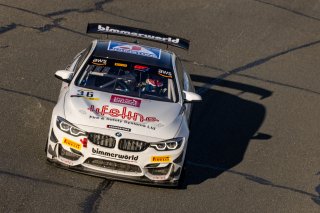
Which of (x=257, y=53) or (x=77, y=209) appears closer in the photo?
(x=77, y=209)

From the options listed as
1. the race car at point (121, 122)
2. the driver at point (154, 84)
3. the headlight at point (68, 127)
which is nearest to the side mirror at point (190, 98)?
the race car at point (121, 122)

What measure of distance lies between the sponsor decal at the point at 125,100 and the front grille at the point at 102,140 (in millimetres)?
772

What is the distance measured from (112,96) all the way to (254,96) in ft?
15.6

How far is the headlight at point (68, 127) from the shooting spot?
1050 centimetres

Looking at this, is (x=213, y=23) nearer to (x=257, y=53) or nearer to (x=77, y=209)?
(x=257, y=53)

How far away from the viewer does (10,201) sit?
32.6 feet

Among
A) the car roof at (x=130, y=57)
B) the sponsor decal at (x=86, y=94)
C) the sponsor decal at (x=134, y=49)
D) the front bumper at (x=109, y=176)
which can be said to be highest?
the sponsor decal at (x=134, y=49)

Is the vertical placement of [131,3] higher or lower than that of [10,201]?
higher

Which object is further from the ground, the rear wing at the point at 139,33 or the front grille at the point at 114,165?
the rear wing at the point at 139,33

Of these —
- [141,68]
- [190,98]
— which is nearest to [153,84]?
[141,68]

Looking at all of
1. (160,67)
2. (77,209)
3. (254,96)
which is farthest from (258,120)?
(77,209)

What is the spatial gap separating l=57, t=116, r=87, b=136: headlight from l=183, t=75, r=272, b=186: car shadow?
1.74 metres

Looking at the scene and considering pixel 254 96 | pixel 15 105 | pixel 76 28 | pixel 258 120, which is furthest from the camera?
pixel 76 28

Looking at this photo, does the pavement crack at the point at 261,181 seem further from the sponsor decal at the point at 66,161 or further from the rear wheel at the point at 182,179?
the sponsor decal at the point at 66,161
